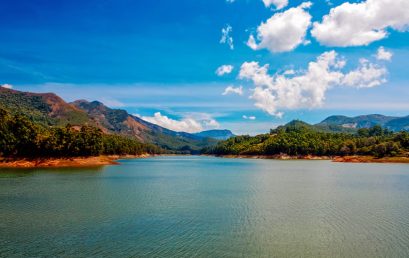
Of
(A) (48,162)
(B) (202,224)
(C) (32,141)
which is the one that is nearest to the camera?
(B) (202,224)

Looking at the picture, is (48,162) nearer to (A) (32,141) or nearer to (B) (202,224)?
(A) (32,141)

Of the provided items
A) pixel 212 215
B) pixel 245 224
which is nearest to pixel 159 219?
pixel 212 215

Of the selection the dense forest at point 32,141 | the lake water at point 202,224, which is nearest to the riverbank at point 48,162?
the dense forest at point 32,141

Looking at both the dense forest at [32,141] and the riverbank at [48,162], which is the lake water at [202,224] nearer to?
the riverbank at [48,162]

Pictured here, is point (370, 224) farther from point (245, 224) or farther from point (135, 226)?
point (135, 226)

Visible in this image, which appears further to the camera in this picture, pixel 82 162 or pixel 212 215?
pixel 82 162

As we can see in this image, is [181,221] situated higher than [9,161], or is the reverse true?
[9,161]

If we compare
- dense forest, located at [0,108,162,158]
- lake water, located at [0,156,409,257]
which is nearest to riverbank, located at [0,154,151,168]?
dense forest, located at [0,108,162,158]

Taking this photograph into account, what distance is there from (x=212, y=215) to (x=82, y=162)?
391 ft

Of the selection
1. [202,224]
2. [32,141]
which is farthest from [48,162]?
[202,224]

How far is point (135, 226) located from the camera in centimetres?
3722

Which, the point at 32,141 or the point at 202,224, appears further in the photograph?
the point at 32,141

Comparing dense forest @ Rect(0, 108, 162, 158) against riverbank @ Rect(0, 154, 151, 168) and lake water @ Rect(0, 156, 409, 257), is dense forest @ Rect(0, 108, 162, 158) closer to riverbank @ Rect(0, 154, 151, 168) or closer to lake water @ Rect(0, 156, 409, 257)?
riverbank @ Rect(0, 154, 151, 168)

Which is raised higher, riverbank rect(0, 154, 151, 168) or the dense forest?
the dense forest
